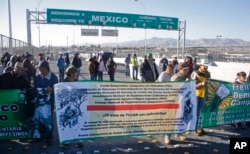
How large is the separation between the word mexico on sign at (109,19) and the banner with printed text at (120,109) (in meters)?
24.7

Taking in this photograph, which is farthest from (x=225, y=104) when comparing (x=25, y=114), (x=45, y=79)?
(x=25, y=114)

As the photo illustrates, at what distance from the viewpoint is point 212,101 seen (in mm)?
6645

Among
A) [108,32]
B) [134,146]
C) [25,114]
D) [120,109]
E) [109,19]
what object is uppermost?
[109,19]

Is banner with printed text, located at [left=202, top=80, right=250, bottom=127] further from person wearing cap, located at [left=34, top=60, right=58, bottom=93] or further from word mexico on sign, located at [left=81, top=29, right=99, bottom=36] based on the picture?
word mexico on sign, located at [left=81, top=29, right=99, bottom=36]

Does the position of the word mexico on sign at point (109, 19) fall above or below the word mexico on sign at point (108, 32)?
above

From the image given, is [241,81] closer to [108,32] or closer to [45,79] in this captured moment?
[45,79]

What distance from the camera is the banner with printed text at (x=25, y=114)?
5.55 m

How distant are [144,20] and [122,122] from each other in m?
27.6

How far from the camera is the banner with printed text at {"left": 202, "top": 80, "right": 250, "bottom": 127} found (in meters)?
6.59

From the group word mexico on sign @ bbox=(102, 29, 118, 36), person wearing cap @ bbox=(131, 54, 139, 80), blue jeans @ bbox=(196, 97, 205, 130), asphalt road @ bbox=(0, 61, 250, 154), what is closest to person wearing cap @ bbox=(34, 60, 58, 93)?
asphalt road @ bbox=(0, 61, 250, 154)

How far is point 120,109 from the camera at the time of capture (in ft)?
18.1

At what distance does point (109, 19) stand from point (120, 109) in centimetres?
2556

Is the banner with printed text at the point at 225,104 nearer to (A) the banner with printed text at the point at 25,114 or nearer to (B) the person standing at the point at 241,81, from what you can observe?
(B) the person standing at the point at 241,81

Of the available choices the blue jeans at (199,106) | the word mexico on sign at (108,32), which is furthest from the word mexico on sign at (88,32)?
→ the blue jeans at (199,106)
